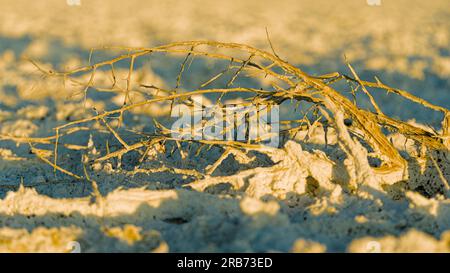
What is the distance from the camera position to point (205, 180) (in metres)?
2.52

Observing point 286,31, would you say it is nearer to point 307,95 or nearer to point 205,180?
point 307,95

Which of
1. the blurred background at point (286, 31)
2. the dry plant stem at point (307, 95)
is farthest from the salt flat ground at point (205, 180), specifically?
the dry plant stem at point (307, 95)

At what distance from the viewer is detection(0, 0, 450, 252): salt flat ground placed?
6.47ft

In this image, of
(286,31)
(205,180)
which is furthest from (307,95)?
(286,31)

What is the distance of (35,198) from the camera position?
7.82 feet

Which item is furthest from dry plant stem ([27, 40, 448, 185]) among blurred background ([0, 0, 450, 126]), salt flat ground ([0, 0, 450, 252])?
blurred background ([0, 0, 450, 126])

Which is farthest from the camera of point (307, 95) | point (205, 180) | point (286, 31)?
point (286, 31)

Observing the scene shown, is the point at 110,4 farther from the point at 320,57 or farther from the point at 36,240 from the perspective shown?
the point at 36,240

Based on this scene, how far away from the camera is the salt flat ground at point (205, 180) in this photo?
1.97m

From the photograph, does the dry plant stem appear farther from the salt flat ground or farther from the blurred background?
the blurred background

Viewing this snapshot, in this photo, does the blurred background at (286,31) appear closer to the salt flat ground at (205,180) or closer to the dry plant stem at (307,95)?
the salt flat ground at (205,180)

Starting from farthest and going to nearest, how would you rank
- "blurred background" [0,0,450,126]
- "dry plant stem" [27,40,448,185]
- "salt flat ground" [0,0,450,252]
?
1. "blurred background" [0,0,450,126]
2. "dry plant stem" [27,40,448,185]
3. "salt flat ground" [0,0,450,252]

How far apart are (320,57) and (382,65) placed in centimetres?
87
